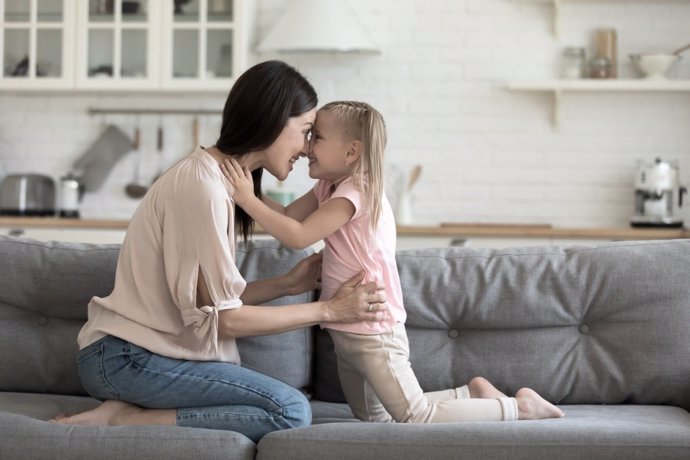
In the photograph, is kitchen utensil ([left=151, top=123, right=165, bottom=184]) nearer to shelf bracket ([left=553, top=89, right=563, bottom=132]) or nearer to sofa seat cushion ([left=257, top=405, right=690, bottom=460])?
shelf bracket ([left=553, top=89, right=563, bottom=132])

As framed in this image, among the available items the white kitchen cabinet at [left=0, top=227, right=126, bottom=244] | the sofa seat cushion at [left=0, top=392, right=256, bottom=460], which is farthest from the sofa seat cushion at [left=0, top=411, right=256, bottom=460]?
the white kitchen cabinet at [left=0, top=227, right=126, bottom=244]

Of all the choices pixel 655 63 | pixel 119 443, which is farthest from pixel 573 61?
pixel 119 443

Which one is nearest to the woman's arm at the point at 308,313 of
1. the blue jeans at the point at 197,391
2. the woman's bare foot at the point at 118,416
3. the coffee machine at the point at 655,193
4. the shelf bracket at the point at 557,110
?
the blue jeans at the point at 197,391

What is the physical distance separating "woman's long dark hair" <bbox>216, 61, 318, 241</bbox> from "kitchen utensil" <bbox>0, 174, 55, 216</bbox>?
3.19 meters

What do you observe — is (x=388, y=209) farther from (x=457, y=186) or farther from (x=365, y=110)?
(x=457, y=186)

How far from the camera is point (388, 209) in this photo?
8.70 ft

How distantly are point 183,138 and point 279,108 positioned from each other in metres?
3.29

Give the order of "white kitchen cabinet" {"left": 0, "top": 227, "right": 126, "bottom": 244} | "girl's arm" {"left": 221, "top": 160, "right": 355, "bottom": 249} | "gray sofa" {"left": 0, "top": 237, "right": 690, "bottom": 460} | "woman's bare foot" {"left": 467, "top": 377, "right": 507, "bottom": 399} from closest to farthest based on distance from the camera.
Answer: "girl's arm" {"left": 221, "top": 160, "right": 355, "bottom": 249}, "woman's bare foot" {"left": 467, "top": 377, "right": 507, "bottom": 399}, "gray sofa" {"left": 0, "top": 237, "right": 690, "bottom": 460}, "white kitchen cabinet" {"left": 0, "top": 227, "right": 126, "bottom": 244}

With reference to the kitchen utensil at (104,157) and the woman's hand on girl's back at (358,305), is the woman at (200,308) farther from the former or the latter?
the kitchen utensil at (104,157)

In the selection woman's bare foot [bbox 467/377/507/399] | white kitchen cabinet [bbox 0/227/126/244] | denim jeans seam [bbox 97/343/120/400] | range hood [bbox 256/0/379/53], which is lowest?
woman's bare foot [bbox 467/377/507/399]

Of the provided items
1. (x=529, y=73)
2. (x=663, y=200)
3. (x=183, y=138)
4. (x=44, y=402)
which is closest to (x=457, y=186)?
(x=529, y=73)

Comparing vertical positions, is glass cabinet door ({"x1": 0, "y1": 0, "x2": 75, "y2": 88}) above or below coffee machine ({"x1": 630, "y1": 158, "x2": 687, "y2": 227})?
above

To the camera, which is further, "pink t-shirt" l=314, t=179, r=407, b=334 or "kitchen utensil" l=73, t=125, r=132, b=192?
"kitchen utensil" l=73, t=125, r=132, b=192

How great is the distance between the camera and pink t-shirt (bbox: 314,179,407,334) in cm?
254
